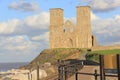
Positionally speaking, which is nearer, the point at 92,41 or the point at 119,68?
the point at 119,68

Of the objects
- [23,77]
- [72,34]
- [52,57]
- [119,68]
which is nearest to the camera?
[119,68]

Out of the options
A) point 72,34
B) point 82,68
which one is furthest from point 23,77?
point 72,34

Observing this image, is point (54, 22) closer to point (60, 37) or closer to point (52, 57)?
point (60, 37)

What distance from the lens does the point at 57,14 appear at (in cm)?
7994

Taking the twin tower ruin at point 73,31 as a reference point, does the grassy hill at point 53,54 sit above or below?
below

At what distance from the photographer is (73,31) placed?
78375 millimetres

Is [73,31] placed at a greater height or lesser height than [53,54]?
greater

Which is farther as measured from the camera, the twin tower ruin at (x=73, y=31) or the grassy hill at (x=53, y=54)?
the twin tower ruin at (x=73, y=31)

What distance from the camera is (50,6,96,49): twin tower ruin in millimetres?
78250

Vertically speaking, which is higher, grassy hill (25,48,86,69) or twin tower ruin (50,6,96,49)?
twin tower ruin (50,6,96,49)

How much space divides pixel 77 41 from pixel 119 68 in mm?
68728

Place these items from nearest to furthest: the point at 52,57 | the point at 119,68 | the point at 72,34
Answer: the point at 119,68
the point at 52,57
the point at 72,34

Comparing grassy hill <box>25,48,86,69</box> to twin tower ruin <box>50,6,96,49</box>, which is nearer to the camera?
grassy hill <box>25,48,86,69</box>

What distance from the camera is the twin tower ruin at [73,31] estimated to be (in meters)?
78.2
